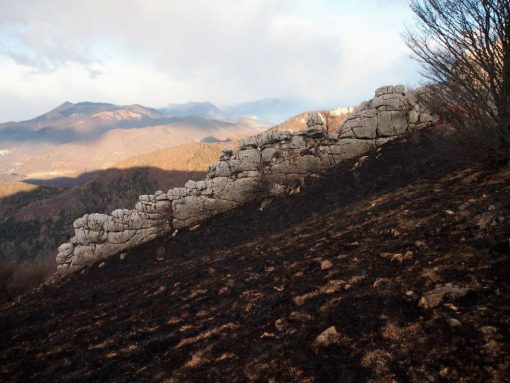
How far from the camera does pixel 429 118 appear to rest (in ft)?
69.2

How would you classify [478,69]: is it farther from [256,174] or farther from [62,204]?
[62,204]

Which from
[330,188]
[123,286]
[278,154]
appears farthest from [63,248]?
[330,188]

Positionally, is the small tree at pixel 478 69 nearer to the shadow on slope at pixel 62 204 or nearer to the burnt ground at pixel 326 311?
the burnt ground at pixel 326 311

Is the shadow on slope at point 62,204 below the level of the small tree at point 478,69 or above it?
below

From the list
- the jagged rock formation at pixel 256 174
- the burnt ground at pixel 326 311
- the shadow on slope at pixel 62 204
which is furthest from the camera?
the shadow on slope at pixel 62 204

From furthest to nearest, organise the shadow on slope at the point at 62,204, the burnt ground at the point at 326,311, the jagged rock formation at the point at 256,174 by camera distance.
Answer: the shadow on slope at the point at 62,204 → the jagged rock formation at the point at 256,174 → the burnt ground at the point at 326,311

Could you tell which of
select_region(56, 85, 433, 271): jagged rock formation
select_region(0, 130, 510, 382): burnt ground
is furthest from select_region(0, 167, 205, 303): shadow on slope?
select_region(0, 130, 510, 382): burnt ground

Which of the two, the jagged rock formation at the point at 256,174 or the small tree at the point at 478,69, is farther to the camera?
the jagged rock formation at the point at 256,174

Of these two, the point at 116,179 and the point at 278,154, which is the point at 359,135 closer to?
the point at 278,154

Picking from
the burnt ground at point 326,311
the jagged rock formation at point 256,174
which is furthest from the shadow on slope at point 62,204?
the burnt ground at point 326,311

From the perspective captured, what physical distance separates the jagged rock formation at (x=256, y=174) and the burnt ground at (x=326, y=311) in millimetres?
8823

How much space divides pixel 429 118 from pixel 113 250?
→ 23383 millimetres

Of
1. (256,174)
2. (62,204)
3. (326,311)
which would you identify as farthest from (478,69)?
(62,204)

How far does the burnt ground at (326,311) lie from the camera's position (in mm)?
3934
